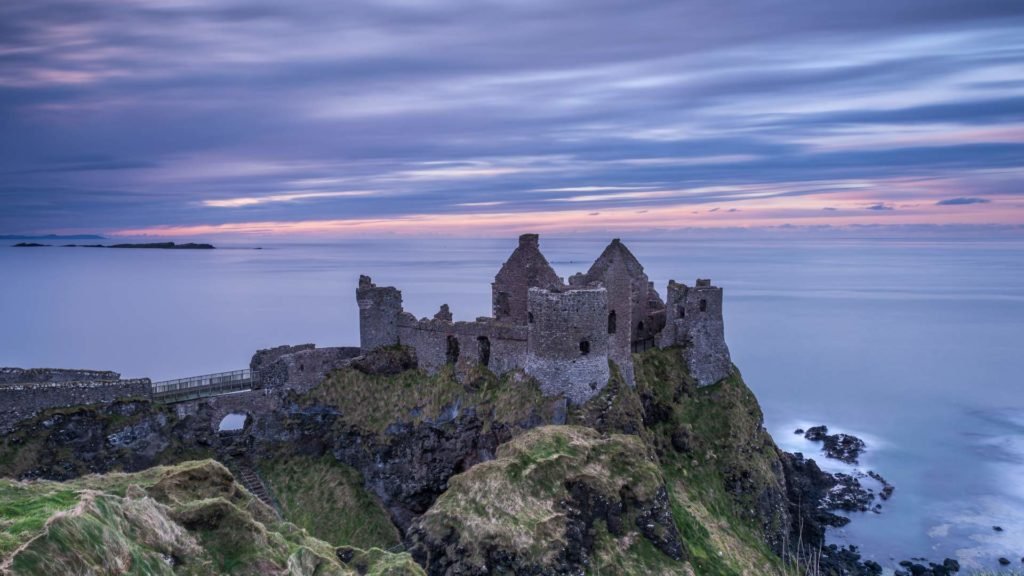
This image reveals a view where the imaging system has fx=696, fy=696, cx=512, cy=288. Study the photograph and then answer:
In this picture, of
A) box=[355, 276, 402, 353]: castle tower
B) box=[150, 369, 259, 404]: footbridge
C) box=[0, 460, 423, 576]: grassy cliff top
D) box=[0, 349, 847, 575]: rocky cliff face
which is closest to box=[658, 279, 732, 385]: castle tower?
box=[0, 349, 847, 575]: rocky cliff face

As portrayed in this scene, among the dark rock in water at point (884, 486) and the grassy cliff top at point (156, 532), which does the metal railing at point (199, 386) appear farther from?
the dark rock in water at point (884, 486)

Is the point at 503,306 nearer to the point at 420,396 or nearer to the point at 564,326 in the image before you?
the point at 420,396

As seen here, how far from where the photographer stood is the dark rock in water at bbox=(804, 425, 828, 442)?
6012 cm

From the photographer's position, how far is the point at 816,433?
60.9 metres

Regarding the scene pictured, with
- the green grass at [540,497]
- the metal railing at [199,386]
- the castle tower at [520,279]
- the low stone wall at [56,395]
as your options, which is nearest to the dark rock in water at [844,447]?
the castle tower at [520,279]

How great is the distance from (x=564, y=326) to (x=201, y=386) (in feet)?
62.3

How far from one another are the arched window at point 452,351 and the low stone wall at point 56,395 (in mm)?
14378

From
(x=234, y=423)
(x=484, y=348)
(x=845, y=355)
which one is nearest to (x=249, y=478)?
(x=484, y=348)

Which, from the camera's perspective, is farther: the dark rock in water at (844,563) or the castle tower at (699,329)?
the castle tower at (699,329)

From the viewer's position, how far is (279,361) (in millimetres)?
36188

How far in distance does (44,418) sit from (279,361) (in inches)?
406

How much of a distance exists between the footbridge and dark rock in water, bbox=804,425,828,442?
46760 mm

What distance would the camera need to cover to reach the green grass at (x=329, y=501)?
A: 31.8m

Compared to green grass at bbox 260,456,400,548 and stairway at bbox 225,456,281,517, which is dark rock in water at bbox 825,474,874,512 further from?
stairway at bbox 225,456,281,517
